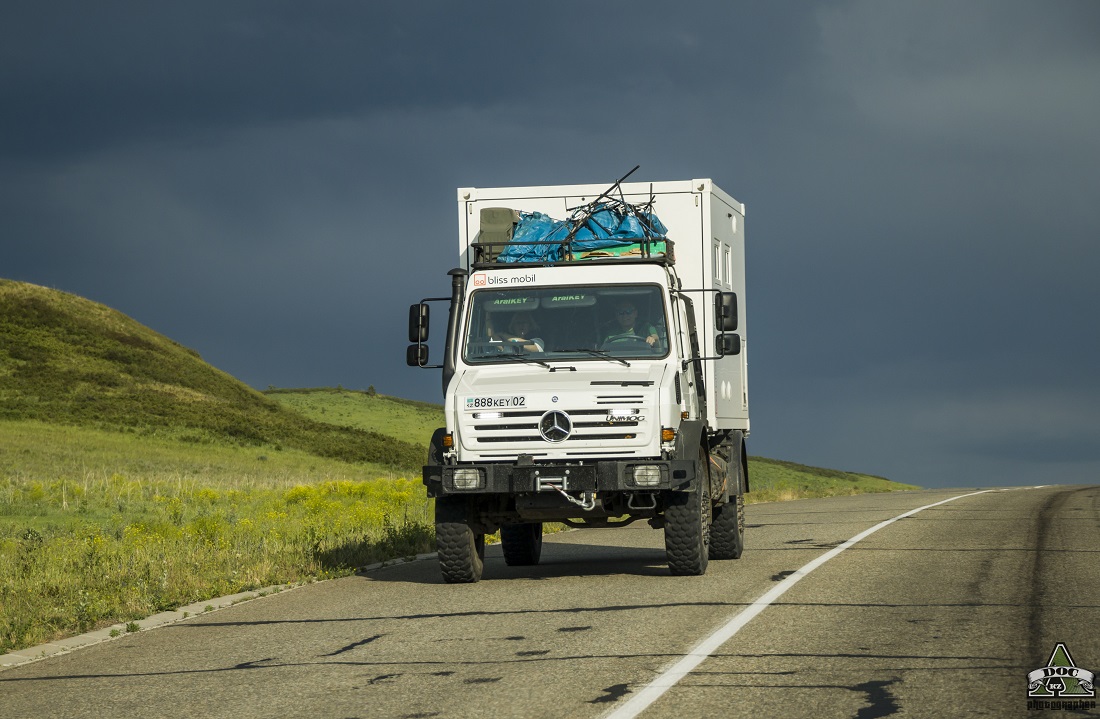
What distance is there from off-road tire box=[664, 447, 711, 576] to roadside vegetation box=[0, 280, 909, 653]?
3795 millimetres

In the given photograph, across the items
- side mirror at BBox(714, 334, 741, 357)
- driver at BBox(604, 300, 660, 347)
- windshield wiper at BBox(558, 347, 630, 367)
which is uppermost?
driver at BBox(604, 300, 660, 347)

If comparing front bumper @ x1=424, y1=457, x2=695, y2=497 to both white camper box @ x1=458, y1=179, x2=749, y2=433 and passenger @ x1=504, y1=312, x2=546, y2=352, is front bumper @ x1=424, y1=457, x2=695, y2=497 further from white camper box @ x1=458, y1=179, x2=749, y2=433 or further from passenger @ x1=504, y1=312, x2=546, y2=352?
white camper box @ x1=458, y1=179, x2=749, y2=433

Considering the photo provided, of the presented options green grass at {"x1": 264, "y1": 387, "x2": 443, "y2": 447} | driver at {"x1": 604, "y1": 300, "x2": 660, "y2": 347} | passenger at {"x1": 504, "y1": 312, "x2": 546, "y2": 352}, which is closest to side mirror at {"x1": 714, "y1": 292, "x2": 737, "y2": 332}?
driver at {"x1": 604, "y1": 300, "x2": 660, "y2": 347}

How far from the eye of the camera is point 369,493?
120ft

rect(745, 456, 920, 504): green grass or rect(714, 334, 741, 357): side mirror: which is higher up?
rect(714, 334, 741, 357): side mirror

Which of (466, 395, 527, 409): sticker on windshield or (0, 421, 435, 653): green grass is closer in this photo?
(0, 421, 435, 653): green grass

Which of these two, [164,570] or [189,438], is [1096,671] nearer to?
[164,570]

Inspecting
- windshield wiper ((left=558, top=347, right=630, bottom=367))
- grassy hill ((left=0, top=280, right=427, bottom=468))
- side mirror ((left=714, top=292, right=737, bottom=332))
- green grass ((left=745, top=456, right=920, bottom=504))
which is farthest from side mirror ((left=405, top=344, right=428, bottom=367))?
grassy hill ((left=0, top=280, right=427, bottom=468))

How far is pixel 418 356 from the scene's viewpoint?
1321 centimetres

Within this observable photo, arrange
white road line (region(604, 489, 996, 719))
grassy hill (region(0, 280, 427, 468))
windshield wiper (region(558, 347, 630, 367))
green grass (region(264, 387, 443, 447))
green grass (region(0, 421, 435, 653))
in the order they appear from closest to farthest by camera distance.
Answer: white road line (region(604, 489, 996, 719)), green grass (region(0, 421, 435, 653)), windshield wiper (region(558, 347, 630, 367)), grassy hill (region(0, 280, 427, 468)), green grass (region(264, 387, 443, 447))

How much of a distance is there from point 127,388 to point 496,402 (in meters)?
79.2

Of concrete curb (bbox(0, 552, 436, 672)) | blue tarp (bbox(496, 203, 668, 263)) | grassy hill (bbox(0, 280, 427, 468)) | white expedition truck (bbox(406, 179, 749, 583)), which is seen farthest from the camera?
grassy hill (bbox(0, 280, 427, 468))

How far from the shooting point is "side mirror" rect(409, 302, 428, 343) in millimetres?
13141

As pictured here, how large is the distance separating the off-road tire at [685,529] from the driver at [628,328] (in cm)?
133
